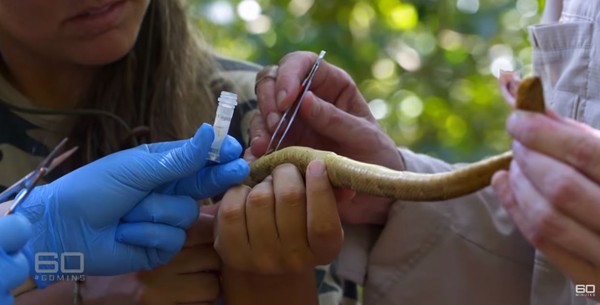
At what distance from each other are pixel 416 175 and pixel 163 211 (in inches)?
18.6

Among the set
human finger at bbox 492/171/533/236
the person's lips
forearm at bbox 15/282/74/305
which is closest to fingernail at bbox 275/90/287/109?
the person's lips

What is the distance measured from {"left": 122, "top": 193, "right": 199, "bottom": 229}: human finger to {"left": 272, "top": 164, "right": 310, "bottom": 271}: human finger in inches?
7.0

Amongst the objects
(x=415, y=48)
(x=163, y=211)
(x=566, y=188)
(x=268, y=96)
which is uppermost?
(x=566, y=188)

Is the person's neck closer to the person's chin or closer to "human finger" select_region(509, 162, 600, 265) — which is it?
the person's chin

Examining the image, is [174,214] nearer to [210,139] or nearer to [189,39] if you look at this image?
[210,139]

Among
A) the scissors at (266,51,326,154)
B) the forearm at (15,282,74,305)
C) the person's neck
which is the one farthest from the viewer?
the person's neck

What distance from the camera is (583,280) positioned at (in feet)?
3.45

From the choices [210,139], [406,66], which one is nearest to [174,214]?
[210,139]

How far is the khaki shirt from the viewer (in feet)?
4.98

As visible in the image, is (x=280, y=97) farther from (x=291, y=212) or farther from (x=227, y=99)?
(x=291, y=212)

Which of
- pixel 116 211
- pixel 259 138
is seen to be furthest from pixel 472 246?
pixel 116 211

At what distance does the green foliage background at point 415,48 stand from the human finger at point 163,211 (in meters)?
1.68

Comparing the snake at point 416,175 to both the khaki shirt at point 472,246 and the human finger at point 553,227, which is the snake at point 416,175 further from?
the khaki shirt at point 472,246

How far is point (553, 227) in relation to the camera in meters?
0.99
